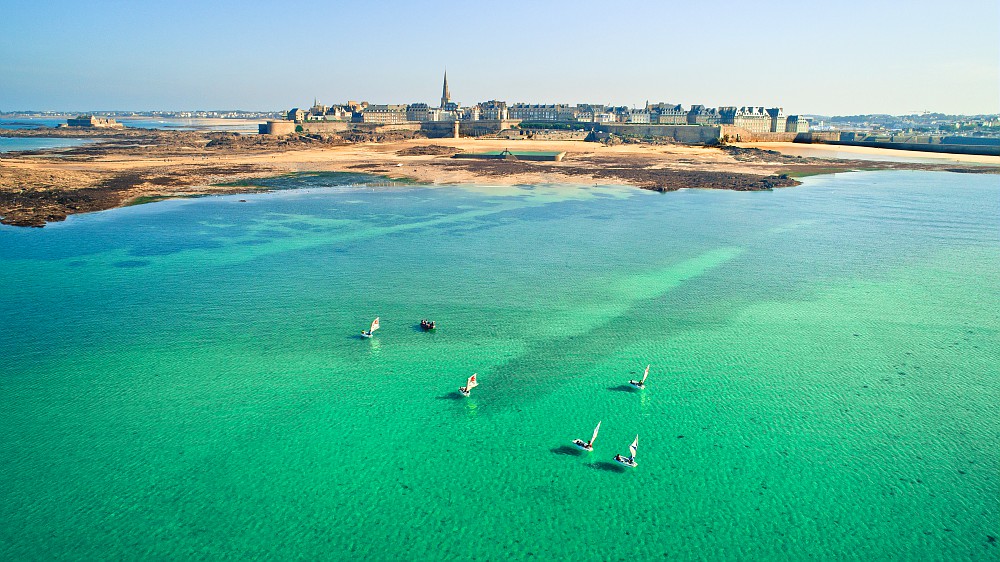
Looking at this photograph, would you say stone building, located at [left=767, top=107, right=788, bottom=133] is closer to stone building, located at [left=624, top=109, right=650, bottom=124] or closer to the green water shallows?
stone building, located at [left=624, top=109, right=650, bottom=124]

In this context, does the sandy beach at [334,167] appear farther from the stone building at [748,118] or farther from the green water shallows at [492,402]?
the stone building at [748,118]

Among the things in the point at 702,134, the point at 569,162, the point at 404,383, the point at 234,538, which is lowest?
the point at 234,538

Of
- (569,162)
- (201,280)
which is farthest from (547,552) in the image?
(569,162)

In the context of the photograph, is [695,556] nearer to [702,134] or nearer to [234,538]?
[234,538]

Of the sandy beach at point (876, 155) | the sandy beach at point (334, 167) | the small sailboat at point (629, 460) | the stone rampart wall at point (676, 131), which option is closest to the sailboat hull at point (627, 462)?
the small sailboat at point (629, 460)

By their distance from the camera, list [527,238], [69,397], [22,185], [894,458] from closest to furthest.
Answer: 1. [894,458]
2. [69,397]
3. [527,238]
4. [22,185]

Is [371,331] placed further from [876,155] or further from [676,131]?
[676,131]
